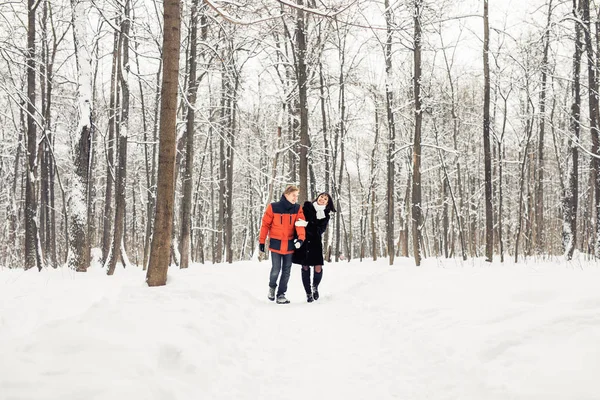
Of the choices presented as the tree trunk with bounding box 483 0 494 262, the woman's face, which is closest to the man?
the woman's face

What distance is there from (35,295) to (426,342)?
6503 mm

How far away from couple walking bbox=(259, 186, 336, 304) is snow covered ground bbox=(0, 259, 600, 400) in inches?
54.5

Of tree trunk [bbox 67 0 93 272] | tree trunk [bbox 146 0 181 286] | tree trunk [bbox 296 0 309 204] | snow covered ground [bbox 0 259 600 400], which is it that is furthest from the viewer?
tree trunk [bbox 296 0 309 204]

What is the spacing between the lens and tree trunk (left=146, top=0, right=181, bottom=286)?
6.14 meters

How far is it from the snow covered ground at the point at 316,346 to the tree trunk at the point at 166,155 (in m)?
0.62

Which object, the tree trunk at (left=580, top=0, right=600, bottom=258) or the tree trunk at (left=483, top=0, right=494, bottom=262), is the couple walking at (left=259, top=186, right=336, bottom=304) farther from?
the tree trunk at (left=580, top=0, right=600, bottom=258)

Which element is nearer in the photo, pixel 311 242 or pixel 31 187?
pixel 311 242

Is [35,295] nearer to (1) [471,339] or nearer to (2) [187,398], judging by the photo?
(2) [187,398]

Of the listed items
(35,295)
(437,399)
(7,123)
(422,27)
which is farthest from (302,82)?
(7,123)

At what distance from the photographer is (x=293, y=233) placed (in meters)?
7.46

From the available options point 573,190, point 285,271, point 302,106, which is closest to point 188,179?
point 302,106

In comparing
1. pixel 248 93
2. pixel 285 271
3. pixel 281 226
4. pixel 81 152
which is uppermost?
pixel 248 93

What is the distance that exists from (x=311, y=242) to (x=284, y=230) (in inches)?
23.4

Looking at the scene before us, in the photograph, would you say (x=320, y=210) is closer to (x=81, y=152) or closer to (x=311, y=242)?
(x=311, y=242)
